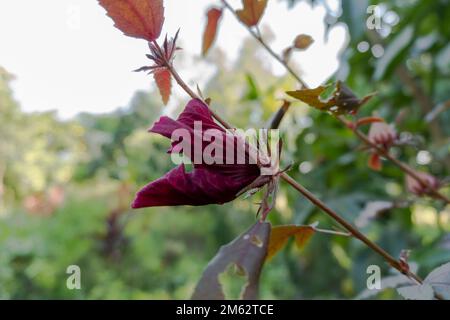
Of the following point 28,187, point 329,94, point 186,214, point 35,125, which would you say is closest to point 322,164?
point 329,94

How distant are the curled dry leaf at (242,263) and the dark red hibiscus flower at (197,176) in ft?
0.11

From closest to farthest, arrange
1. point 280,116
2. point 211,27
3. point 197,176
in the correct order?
1. point 197,176
2. point 280,116
3. point 211,27

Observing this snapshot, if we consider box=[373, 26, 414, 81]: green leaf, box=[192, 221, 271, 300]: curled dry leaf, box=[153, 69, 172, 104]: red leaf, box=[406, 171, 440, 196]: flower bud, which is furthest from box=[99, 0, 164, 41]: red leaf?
box=[373, 26, 414, 81]: green leaf

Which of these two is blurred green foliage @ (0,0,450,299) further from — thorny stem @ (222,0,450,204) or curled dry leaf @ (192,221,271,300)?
curled dry leaf @ (192,221,271,300)

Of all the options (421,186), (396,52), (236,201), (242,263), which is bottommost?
(242,263)

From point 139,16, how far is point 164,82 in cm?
5

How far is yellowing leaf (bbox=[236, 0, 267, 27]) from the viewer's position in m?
0.40

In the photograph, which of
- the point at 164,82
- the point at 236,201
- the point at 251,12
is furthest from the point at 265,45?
the point at 236,201

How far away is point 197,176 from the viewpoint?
0.25 metres

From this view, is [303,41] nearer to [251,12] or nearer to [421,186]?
[251,12]

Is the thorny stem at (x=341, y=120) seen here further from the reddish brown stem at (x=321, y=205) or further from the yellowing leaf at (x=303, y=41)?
the reddish brown stem at (x=321, y=205)
